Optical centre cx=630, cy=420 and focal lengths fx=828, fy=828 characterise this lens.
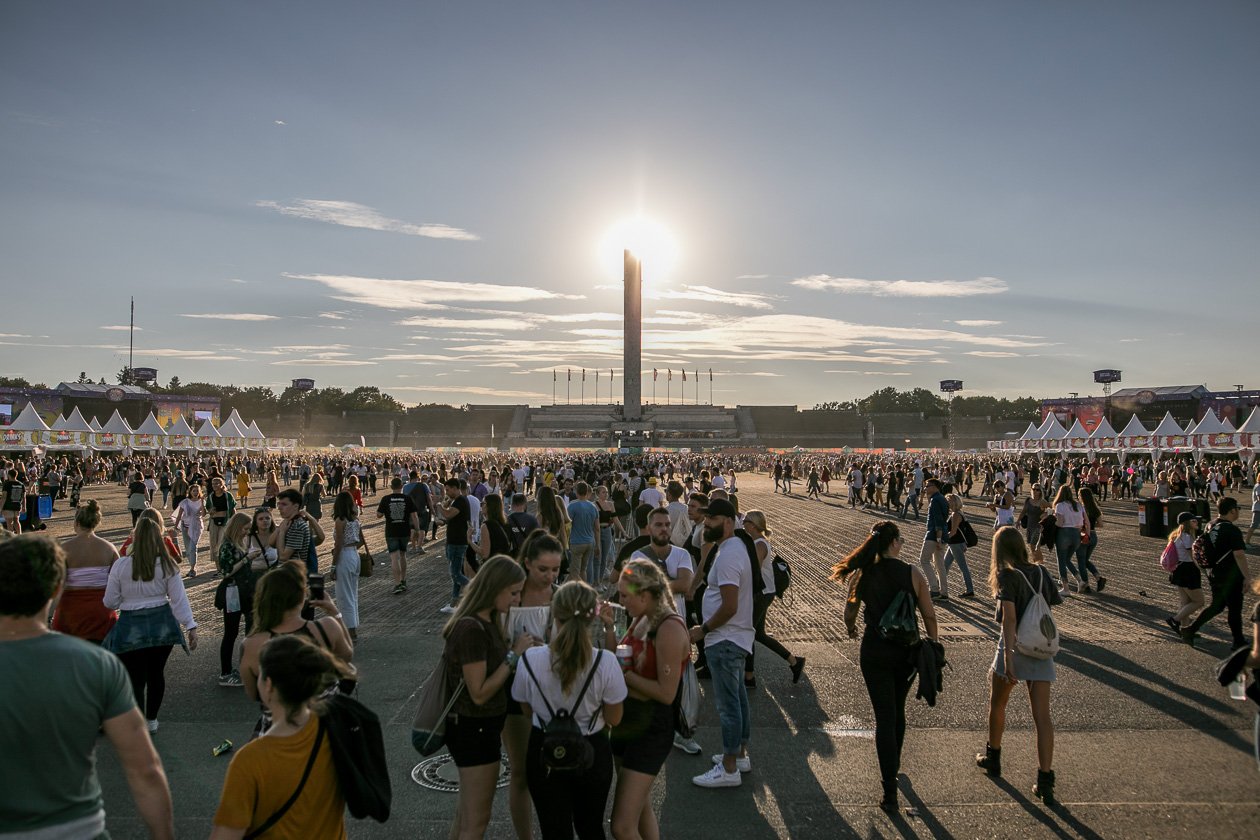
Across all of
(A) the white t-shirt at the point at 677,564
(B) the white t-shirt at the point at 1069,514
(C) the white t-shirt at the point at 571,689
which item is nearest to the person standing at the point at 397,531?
(A) the white t-shirt at the point at 677,564

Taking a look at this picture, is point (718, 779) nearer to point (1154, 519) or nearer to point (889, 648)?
point (889, 648)

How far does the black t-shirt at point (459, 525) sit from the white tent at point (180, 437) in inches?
1616

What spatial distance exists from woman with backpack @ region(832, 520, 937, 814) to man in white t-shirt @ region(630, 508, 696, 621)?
4.63 feet

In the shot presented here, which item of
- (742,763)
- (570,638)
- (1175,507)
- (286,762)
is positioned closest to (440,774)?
(742,763)

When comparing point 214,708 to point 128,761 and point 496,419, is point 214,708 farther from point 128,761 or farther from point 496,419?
point 496,419

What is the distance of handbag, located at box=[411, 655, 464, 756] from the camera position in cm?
384

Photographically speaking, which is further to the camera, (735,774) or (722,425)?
(722,425)

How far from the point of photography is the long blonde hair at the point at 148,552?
20.5ft

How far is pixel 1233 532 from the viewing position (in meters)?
8.88

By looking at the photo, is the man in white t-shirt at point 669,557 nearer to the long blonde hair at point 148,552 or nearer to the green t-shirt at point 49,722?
the long blonde hair at point 148,552

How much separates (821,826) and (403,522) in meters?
9.18

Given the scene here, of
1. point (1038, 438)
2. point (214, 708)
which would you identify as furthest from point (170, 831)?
point (1038, 438)

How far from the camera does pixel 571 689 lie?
11.7 ft

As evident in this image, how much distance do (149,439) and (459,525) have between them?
4117cm
